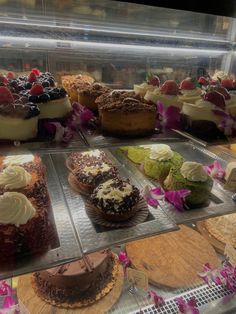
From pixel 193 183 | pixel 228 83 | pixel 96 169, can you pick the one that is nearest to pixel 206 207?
pixel 193 183

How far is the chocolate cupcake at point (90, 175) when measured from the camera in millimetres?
1759

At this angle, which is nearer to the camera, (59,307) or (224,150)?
(59,307)

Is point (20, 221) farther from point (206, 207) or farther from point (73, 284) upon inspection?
point (206, 207)

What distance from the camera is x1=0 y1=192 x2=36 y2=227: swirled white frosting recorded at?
119 cm

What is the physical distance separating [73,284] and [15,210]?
680mm

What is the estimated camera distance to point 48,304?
1.61 m

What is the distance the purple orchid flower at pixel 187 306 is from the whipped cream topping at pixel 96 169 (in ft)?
2.91

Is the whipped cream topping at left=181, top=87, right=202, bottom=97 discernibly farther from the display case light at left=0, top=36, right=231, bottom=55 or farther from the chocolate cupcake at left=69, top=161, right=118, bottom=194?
the chocolate cupcake at left=69, top=161, right=118, bottom=194

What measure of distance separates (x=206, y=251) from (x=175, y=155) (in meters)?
0.71

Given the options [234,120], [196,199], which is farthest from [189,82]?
[196,199]

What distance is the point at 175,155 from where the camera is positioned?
85.9 inches

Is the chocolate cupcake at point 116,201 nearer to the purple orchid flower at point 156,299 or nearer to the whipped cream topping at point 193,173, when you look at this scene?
the whipped cream topping at point 193,173

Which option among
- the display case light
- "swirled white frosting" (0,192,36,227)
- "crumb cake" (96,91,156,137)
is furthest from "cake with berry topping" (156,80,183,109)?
"swirled white frosting" (0,192,36,227)

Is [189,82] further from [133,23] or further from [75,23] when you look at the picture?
[75,23]
